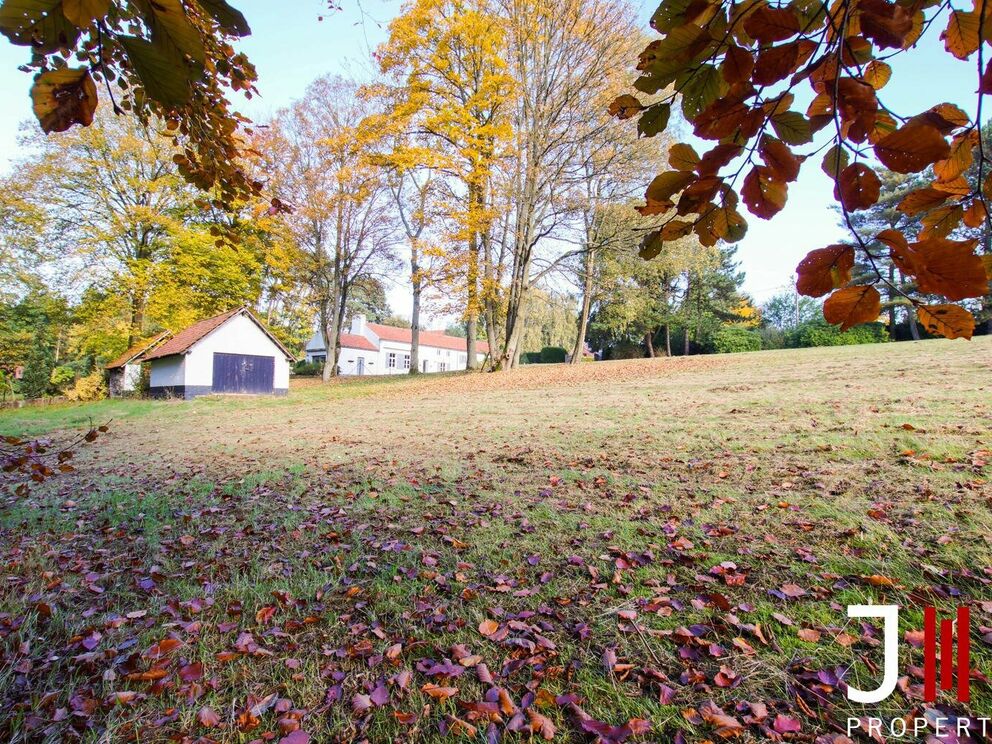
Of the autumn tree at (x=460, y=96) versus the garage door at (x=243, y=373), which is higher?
the autumn tree at (x=460, y=96)

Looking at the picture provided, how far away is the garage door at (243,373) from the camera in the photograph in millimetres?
19984

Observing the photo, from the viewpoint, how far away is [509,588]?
260 centimetres

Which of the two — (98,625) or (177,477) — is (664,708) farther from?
(177,477)

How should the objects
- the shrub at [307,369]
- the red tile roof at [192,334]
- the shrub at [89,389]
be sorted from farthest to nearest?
the shrub at [307,369] → the shrub at [89,389] → the red tile roof at [192,334]

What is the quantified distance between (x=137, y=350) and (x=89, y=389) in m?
3.13

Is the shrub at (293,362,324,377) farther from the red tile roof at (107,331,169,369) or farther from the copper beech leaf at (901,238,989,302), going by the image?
the copper beech leaf at (901,238,989,302)

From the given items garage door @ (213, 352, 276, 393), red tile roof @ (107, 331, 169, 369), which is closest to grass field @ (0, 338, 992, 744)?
garage door @ (213, 352, 276, 393)

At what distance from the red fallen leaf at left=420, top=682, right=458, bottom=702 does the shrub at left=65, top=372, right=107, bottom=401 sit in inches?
1023

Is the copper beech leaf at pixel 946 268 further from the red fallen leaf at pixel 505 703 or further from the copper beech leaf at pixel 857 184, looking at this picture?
the red fallen leaf at pixel 505 703

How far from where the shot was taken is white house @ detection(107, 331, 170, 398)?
2041cm

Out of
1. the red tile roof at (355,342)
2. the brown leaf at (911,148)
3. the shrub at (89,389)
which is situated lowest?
the shrub at (89,389)

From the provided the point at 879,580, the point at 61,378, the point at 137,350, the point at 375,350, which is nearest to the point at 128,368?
the point at 137,350

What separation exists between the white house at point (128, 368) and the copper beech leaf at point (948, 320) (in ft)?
81.2

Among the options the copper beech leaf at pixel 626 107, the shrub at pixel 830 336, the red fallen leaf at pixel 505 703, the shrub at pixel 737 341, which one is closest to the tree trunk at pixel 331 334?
the shrub at pixel 737 341
